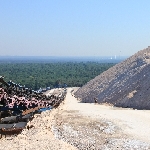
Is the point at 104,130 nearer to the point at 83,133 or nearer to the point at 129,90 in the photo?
the point at 83,133

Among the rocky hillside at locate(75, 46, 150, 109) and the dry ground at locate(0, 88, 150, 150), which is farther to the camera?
the rocky hillside at locate(75, 46, 150, 109)

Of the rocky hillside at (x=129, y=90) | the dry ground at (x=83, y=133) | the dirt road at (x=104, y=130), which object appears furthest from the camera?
the rocky hillside at (x=129, y=90)

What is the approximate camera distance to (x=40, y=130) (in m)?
22.5

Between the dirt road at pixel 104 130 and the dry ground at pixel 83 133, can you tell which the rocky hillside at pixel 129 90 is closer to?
the dirt road at pixel 104 130

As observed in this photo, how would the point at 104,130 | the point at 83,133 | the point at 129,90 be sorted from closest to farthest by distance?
the point at 83,133
the point at 104,130
the point at 129,90

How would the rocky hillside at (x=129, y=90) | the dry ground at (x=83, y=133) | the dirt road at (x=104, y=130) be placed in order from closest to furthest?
the dry ground at (x=83, y=133) → the dirt road at (x=104, y=130) → the rocky hillside at (x=129, y=90)

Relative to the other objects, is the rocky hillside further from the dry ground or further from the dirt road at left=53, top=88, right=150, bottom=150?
the dry ground

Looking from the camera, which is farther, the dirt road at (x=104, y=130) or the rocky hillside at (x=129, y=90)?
the rocky hillside at (x=129, y=90)

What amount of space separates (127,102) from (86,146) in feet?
60.4

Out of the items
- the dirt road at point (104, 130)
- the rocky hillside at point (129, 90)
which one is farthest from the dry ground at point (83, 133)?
the rocky hillside at point (129, 90)

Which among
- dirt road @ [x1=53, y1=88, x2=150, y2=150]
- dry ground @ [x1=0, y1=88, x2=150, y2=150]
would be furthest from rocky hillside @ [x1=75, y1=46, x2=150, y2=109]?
dry ground @ [x1=0, y1=88, x2=150, y2=150]

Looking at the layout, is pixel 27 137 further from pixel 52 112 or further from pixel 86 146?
pixel 52 112

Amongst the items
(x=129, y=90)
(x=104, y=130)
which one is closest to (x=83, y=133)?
(x=104, y=130)

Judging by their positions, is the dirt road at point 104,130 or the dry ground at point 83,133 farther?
the dirt road at point 104,130
